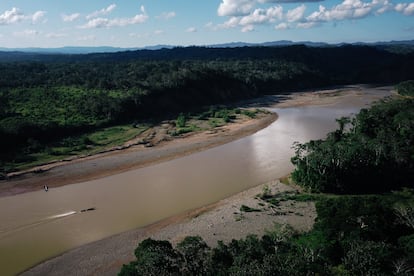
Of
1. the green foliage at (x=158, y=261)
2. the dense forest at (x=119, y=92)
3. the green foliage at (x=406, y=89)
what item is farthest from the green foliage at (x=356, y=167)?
the green foliage at (x=406, y=89)

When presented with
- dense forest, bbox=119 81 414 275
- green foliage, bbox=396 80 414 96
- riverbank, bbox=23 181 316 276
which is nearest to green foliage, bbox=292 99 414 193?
dense forest, bbox=119 81 414 275

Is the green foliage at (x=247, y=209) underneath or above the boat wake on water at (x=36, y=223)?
above

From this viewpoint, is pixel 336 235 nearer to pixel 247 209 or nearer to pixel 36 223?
pixel 247 209

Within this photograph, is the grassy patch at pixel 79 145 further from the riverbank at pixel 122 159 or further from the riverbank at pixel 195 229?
the riverbank at pixel 195 229

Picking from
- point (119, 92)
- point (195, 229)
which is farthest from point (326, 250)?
point (119, 92)

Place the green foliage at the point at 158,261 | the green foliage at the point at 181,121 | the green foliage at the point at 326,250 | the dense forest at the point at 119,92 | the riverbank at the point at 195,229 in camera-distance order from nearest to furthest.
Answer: the green foliage at the point at 158,261
the green foliage at the point at 326,250
the riverbank at the point at 195,229
the dense forest at the point at 119,92
the green foliage at the point at 181,121

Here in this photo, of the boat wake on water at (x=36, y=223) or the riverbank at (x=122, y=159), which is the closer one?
the boat wake on water at (x=36, y=223)
